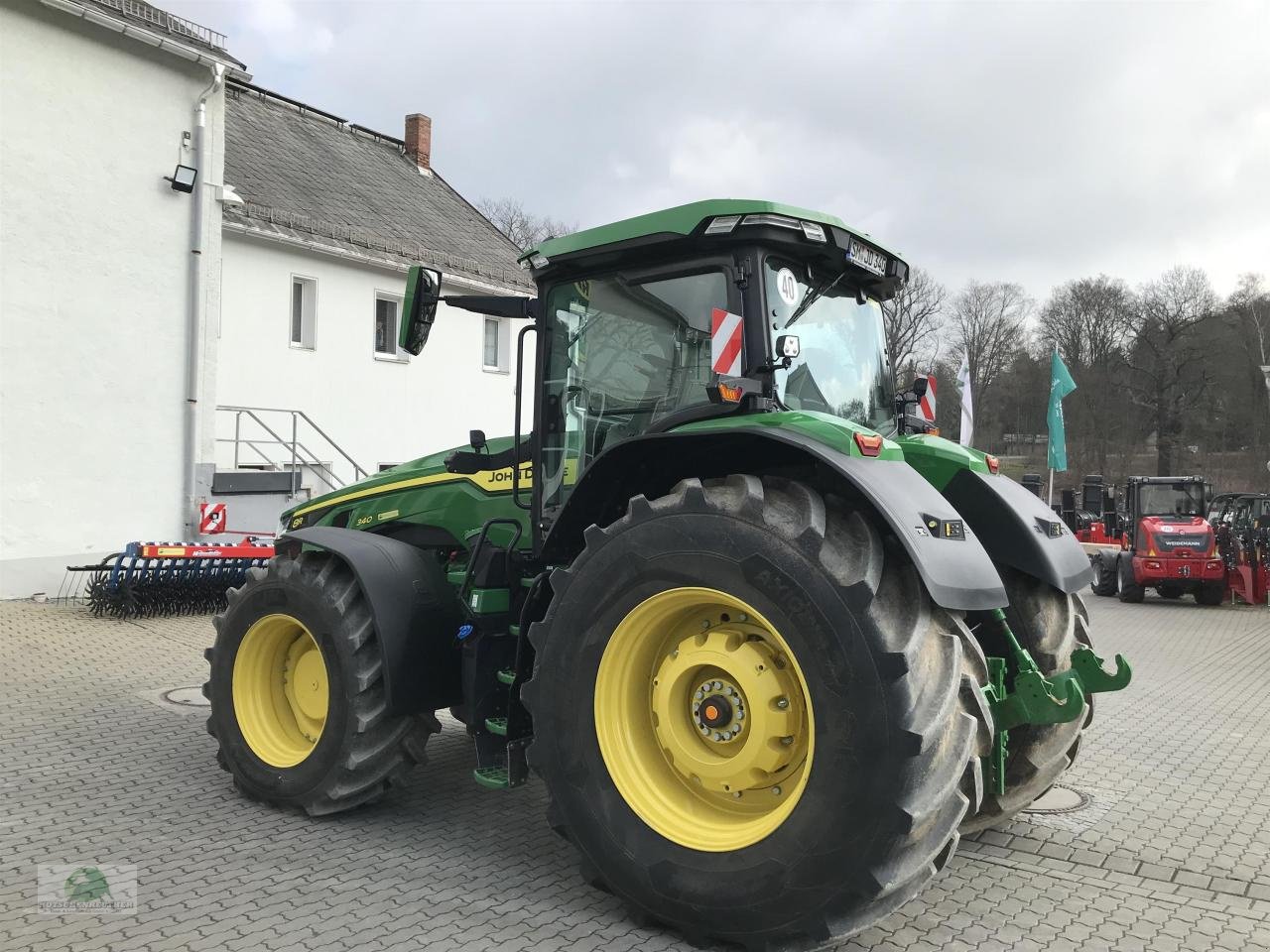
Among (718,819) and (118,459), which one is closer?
(718,819)

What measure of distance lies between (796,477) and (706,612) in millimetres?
608

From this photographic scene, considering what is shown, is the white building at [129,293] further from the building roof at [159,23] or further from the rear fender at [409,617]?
the rear fender at [409,617]

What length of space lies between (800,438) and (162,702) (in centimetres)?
554

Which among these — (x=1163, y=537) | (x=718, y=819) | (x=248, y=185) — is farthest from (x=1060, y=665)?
(x=248, y=185)

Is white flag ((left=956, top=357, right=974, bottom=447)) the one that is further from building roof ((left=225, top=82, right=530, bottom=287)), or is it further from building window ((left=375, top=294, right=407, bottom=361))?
building window ((left=375, top=294, right=407, bottom=361))

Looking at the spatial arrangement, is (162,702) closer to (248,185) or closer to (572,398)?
(572,398)

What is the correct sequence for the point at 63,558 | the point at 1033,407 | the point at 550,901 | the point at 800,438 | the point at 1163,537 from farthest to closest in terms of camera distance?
the point at 1033,407 → the point at 1163,537 → the point at 63,558 → the point at 550,901 → the point at 800,438

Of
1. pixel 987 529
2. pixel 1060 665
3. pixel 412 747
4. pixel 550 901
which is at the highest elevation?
pixel 987 529

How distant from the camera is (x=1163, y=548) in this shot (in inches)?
614

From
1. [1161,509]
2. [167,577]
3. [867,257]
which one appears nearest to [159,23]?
[167,577]

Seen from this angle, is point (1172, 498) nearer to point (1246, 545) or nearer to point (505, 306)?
point (1246, 545)

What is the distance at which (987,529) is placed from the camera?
166 inches

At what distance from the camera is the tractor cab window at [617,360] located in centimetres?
402

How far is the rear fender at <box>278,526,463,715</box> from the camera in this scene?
4.43m
